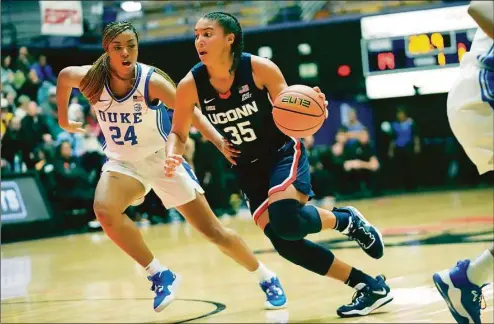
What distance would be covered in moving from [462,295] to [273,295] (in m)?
2.00

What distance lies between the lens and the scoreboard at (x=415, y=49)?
49.7 ft

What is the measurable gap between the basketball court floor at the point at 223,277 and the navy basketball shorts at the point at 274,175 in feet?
2.53

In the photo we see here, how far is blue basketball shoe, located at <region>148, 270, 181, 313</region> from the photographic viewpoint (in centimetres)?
538

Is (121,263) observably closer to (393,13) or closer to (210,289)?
(210,289)

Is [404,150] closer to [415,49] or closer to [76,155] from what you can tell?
[415,49]

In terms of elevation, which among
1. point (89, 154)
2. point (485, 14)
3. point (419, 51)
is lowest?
point (89, 154)

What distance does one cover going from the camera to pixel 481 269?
3836 mm

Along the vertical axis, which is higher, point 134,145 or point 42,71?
point 134,145

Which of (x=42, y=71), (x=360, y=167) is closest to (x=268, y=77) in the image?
(x=42, y=71)

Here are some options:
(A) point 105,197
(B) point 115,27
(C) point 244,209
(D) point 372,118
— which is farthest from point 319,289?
(D) point 372,118

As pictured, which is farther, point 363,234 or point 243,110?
point 363,234

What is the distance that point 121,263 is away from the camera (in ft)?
30.5

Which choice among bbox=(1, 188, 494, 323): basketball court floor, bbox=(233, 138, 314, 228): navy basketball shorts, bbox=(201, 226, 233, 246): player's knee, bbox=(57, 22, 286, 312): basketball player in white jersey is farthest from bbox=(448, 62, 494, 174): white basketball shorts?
bbox=(201, 226, 233, 246): player's knee

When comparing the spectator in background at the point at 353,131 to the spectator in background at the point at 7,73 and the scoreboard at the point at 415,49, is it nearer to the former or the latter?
the scoreboard at the point at 415,49
